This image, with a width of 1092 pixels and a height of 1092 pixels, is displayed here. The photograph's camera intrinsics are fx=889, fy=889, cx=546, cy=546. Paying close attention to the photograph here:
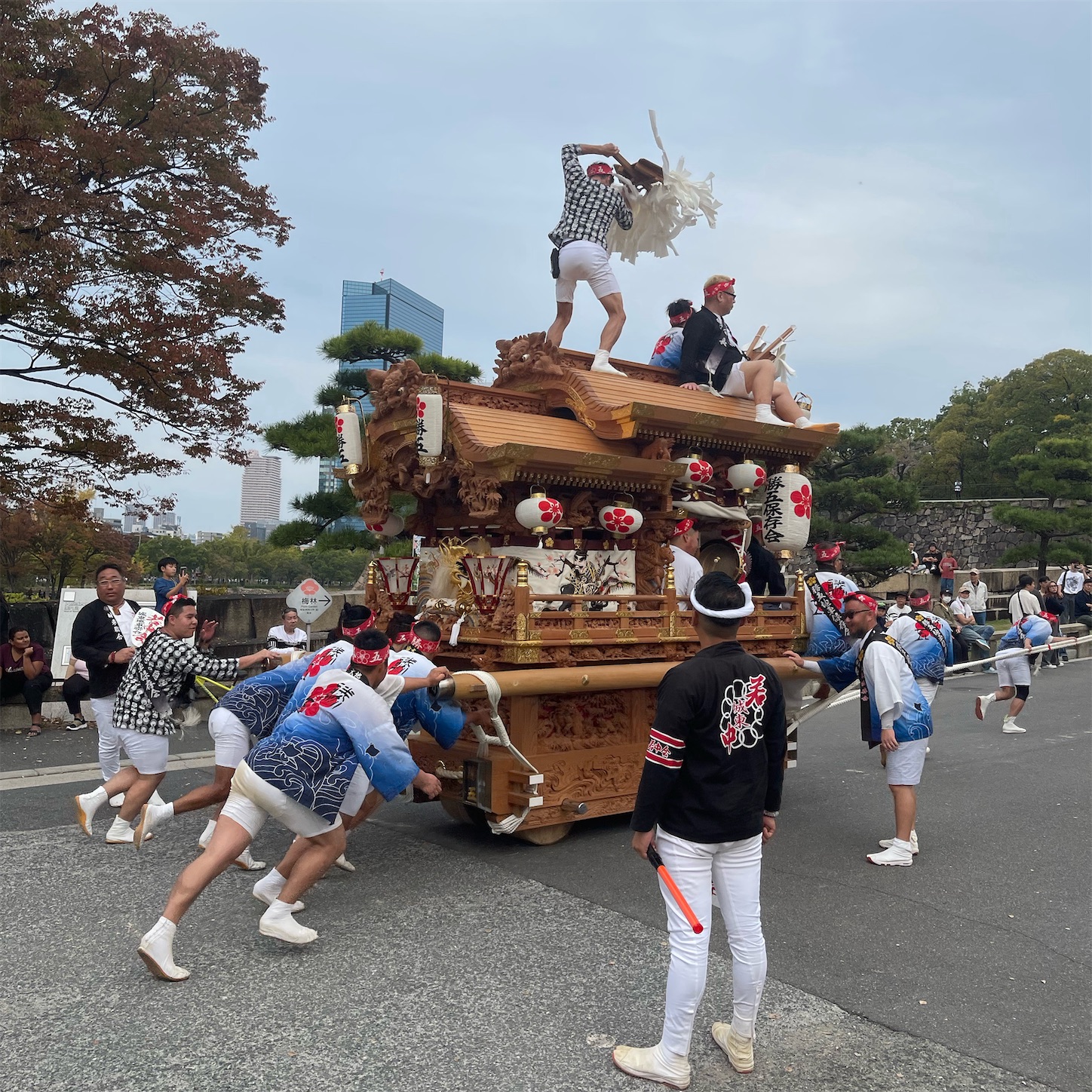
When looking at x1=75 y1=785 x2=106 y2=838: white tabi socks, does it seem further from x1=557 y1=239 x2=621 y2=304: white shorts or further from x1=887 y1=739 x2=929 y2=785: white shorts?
x1=557 y1=239 x2=621 y2=304: white shorts

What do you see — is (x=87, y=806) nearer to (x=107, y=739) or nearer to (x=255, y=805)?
(x=107, y=739)

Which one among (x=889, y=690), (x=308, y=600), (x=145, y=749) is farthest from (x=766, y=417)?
(x=308, y=600)

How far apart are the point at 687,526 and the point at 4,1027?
214 inches

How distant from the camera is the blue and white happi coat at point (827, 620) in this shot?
24.5 feet

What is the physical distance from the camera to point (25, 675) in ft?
32.5

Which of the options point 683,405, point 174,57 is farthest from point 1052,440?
point 174,57

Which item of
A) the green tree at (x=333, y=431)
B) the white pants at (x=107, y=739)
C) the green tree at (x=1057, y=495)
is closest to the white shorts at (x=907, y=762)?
the white pants at (x=107, y=739)

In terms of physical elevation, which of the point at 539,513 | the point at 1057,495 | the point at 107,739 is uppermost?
the point at 1057,495

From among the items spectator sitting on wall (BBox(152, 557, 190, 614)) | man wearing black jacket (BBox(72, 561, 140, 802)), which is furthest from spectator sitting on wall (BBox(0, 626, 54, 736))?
man wearing black jacket (BBox(72, 561, 140, 802))

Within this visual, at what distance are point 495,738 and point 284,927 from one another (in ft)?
6.39

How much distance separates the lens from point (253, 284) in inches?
435

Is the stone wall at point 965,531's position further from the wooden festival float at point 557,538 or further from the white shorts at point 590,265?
the white shorts at point 590,265

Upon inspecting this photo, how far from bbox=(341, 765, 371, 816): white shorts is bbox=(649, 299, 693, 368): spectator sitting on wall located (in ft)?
17.0

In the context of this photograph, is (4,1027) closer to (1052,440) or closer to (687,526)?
(687,526)
